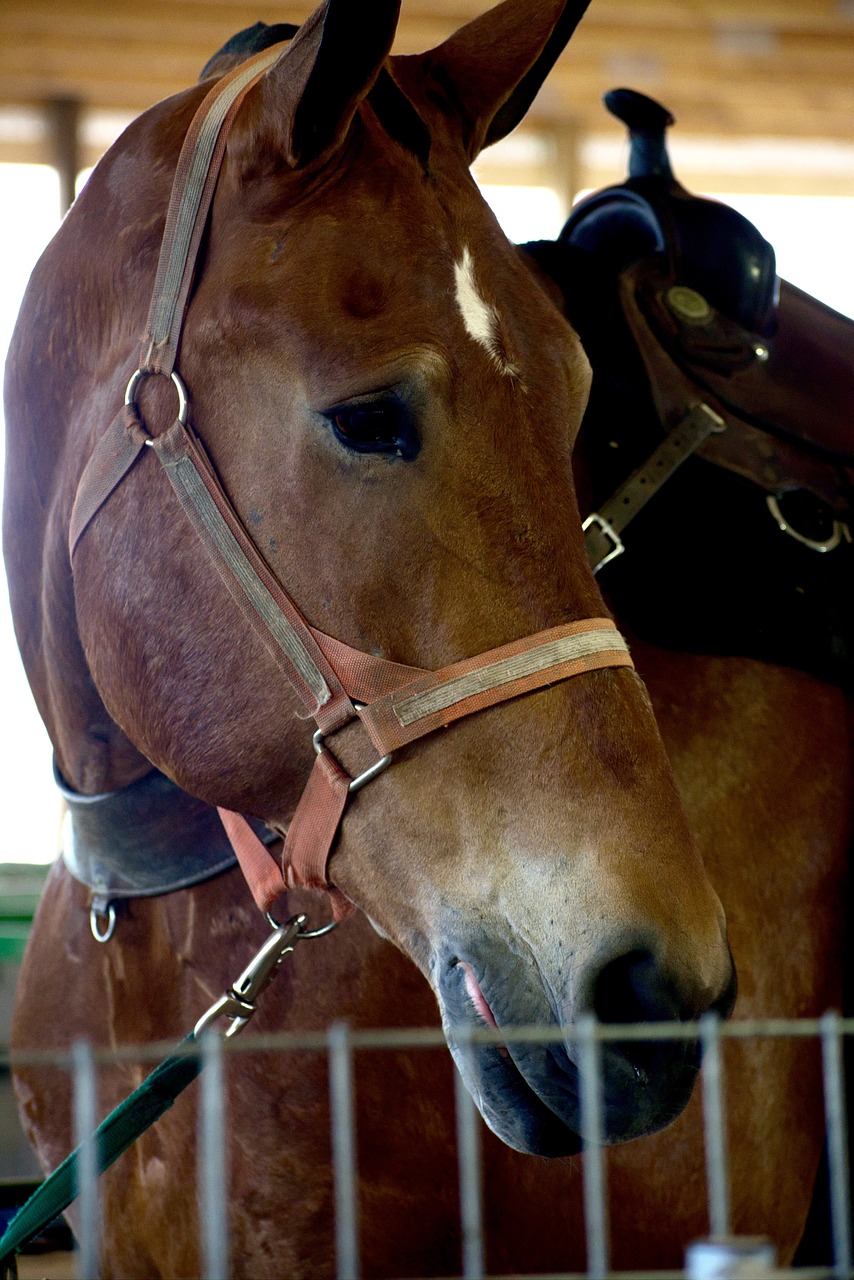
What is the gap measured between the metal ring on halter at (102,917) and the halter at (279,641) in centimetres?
22

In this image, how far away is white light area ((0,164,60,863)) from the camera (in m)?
4.61

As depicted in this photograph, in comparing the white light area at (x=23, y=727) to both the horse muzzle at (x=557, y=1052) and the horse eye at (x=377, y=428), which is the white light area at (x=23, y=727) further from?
the horse muzzle at (x=557, y=1052)

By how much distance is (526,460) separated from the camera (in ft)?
3.41

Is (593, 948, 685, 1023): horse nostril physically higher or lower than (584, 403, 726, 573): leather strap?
lower

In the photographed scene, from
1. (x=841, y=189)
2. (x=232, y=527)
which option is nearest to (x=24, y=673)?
(x=232, y=527)

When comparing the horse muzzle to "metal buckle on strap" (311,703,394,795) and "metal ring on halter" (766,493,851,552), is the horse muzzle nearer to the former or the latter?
"metal buckle on strap" (311,703,394,795)

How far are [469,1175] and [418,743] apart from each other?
393mm

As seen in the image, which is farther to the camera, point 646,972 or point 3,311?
point 3,311

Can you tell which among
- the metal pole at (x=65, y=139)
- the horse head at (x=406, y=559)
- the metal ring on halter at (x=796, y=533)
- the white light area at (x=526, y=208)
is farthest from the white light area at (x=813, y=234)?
the horse head at (x=406, y=559)

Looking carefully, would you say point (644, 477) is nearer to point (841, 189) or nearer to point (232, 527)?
point (232, 527)

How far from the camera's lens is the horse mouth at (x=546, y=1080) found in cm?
91

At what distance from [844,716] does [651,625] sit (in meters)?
0.25

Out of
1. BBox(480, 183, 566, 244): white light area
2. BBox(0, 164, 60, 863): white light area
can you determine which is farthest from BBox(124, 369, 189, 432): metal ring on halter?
BBox(480, 183, 566, 244): white light area

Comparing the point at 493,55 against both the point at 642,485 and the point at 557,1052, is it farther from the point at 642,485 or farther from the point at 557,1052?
the point at 557,1052
